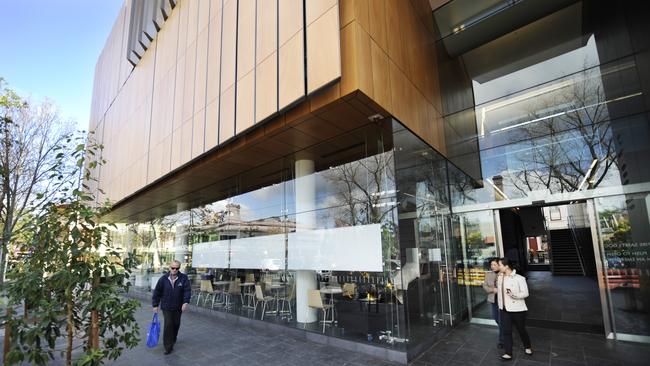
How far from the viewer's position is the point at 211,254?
11.3 metres

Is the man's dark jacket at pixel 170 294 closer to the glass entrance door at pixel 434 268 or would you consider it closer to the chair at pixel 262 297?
the chair at pixel 262 297

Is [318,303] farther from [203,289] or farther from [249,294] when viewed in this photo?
[203,289]

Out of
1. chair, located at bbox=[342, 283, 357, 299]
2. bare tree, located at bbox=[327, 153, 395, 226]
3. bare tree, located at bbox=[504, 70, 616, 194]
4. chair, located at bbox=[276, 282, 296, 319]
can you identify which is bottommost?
chair, located at bbox=[276, 282, 296, 319]

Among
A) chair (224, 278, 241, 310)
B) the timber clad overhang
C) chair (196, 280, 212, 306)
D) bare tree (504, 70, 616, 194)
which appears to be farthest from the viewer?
chair (196, 280, 212, 306)

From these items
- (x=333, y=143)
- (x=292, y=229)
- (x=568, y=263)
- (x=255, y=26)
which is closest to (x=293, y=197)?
(x=292, y=229)

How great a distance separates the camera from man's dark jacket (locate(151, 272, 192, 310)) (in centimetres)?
655

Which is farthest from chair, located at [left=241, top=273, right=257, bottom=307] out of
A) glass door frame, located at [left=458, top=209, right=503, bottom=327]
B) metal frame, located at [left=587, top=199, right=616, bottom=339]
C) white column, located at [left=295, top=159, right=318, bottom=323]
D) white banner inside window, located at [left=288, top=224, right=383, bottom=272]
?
metal frame, located at [left=587, top=199, right=616, bottom=339]

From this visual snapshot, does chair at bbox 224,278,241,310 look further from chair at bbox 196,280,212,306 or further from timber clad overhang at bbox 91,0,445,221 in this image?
timber clad overhang at bbox 91,0,445,221

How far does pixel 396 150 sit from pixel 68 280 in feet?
17.5

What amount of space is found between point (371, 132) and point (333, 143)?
1030 millimetres

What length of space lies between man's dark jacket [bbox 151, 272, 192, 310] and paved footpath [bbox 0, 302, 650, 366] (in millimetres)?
903

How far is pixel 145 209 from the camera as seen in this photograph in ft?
55.2

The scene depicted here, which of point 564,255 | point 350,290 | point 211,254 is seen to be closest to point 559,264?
point 564,255

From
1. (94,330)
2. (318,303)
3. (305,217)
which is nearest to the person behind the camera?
(94,330)
